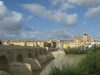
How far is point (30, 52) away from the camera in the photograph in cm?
4653

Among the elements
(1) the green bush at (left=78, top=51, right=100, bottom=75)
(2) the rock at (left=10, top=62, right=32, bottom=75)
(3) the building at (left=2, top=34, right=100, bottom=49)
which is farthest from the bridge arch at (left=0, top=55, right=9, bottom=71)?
(3) the building at (left=2, top=34, right=100, bottom=49)

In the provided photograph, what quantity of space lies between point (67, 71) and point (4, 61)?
17.4 metres

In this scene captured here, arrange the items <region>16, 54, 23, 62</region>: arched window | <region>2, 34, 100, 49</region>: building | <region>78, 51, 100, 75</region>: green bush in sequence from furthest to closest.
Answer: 1. <region>2, 34, 100, 49</region>: building
2. <region>16, 54, 23, 62</region>: arched window
3. <region>78, 51, 100, 75</region>: green bush

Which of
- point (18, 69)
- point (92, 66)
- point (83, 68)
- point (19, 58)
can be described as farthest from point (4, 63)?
point (83, 68)

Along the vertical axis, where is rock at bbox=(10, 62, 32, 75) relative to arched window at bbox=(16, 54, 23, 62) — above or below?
below

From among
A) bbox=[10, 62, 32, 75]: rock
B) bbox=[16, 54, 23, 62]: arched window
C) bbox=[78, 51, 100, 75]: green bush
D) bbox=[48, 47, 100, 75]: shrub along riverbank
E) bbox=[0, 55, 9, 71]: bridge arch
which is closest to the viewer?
bbox=[48, 47, 100, 75]: shrub along riverbank

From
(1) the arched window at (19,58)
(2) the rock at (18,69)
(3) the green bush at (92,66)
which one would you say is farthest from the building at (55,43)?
(3) the green bush at (92,66)

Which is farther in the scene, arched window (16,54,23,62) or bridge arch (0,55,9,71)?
arched window (16,54,23,62)

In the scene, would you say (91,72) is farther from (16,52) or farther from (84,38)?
(84,38)

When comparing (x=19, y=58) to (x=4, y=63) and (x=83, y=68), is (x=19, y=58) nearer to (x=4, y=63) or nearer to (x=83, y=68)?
(x=4, y=63)

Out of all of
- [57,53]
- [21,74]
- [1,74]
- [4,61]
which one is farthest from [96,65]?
[57,53]

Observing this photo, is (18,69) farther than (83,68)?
Yes

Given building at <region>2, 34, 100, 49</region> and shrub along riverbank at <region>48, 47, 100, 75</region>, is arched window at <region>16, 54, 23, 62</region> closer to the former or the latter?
shrub along riverbank at <region>48, 47, 100, 75</region>

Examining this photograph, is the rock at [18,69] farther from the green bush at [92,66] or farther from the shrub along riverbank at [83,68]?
the green bush at [92,66]
